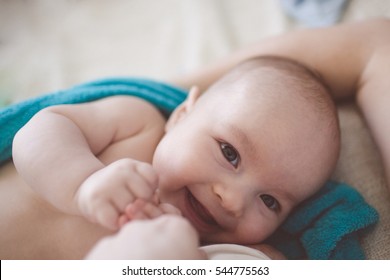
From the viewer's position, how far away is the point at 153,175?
55cm

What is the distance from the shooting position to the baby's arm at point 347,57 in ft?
3.03

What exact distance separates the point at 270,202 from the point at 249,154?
129mm

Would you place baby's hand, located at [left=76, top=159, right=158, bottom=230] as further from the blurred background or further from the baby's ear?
the blurred background

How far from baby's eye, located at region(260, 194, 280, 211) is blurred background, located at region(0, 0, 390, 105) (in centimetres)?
51

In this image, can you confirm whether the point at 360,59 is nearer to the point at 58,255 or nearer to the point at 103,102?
the point at 103,102

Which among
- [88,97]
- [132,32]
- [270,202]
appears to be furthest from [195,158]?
[132,32]

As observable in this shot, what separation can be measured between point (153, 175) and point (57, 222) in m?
0.23

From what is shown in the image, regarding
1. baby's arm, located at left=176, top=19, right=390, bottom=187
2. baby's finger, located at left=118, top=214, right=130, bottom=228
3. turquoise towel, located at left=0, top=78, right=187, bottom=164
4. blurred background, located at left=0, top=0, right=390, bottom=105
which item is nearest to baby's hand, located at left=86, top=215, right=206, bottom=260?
baby's finger, located at left=118, top=214, right=130, bottom=228

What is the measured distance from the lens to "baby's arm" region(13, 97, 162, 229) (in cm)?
55

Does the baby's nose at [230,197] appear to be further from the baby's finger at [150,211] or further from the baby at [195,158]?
the baby's finger at [150,211]

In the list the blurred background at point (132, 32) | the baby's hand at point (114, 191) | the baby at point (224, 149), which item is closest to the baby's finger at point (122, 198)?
the baby's hand at point (114, 191)

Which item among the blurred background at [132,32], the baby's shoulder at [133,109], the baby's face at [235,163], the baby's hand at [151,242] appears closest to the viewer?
the baby's hand at [151,242]
